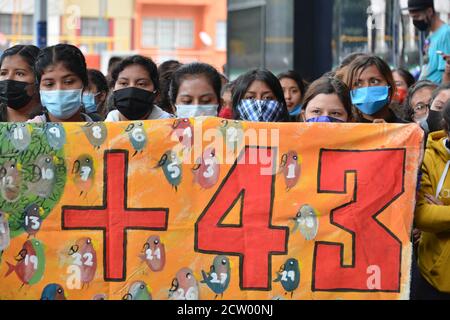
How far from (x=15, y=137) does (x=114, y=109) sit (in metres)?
1.65

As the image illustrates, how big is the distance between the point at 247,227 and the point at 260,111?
153cm

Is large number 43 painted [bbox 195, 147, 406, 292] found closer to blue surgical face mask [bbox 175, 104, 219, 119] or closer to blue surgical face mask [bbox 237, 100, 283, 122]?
blue surgical face mask [bbox 175, 104, 219, 119]

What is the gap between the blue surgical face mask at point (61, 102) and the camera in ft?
19.0

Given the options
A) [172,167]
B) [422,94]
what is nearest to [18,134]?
[172,167]

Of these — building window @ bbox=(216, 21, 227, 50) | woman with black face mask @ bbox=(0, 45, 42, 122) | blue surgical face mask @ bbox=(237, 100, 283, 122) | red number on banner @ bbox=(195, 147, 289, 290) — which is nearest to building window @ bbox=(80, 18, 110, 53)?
building window @ bbox=(216, 21, 227, 50)

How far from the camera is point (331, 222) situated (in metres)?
4.78

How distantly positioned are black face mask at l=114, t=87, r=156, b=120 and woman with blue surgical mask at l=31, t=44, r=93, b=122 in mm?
197

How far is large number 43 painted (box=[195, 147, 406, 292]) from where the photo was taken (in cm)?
476

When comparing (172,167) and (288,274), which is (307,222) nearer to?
(288,274)

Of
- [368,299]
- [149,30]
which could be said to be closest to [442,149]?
[368,299]

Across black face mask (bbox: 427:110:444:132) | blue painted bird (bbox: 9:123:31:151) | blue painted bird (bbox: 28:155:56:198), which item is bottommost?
blue painted bird (bbox: 28:155:56:198)
